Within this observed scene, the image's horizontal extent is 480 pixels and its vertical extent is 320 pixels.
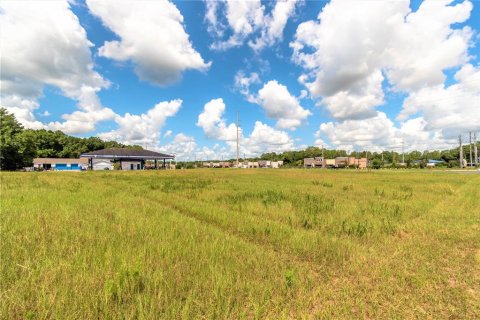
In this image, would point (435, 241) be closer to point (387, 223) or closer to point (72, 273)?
point (387, 223)

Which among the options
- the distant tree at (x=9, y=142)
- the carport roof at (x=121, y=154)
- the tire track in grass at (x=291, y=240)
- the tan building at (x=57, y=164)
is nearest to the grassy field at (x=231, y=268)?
the tire track in grass at (x=291, y=240)

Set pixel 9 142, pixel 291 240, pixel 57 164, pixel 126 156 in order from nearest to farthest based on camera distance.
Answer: pixel 291 240
pixel 9 142
pixel 126 156
pixel 57 164

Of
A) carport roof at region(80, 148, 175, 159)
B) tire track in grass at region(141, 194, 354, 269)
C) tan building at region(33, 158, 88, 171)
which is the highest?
carport roof at region(80, 148, 175, 159)

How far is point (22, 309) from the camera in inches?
114

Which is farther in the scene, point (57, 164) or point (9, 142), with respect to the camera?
point (57, 164)

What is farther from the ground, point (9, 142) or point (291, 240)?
point (9, 142)

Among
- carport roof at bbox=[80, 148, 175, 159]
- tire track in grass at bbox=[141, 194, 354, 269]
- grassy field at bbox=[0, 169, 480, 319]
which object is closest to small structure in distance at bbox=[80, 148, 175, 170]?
carport roof at bbox=[80, 148, 175, 159]

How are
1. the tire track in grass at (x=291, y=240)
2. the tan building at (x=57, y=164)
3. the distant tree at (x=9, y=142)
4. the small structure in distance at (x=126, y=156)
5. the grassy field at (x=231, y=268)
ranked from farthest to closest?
the tan building at (x=57, y=164), the small structure in distance at (x=126, y=156), the distant tree at (x=9, y=142), the tire track in grass at (x=291, y=240), the grassy field at (x=231, y=268)

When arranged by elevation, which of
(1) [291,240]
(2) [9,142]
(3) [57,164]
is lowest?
(1) [291,240]

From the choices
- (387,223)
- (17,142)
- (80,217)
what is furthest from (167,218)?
(17,142)

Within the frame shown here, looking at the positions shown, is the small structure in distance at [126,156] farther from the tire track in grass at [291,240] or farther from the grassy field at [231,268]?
the tire track in grass at [291,240]

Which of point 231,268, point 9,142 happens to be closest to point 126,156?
point 9,142

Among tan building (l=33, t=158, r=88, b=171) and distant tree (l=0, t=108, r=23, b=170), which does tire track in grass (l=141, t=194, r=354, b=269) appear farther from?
tan building (l=33, t=158, r=88, b=171)

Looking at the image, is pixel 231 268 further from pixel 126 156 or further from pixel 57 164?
pixel 57 164
